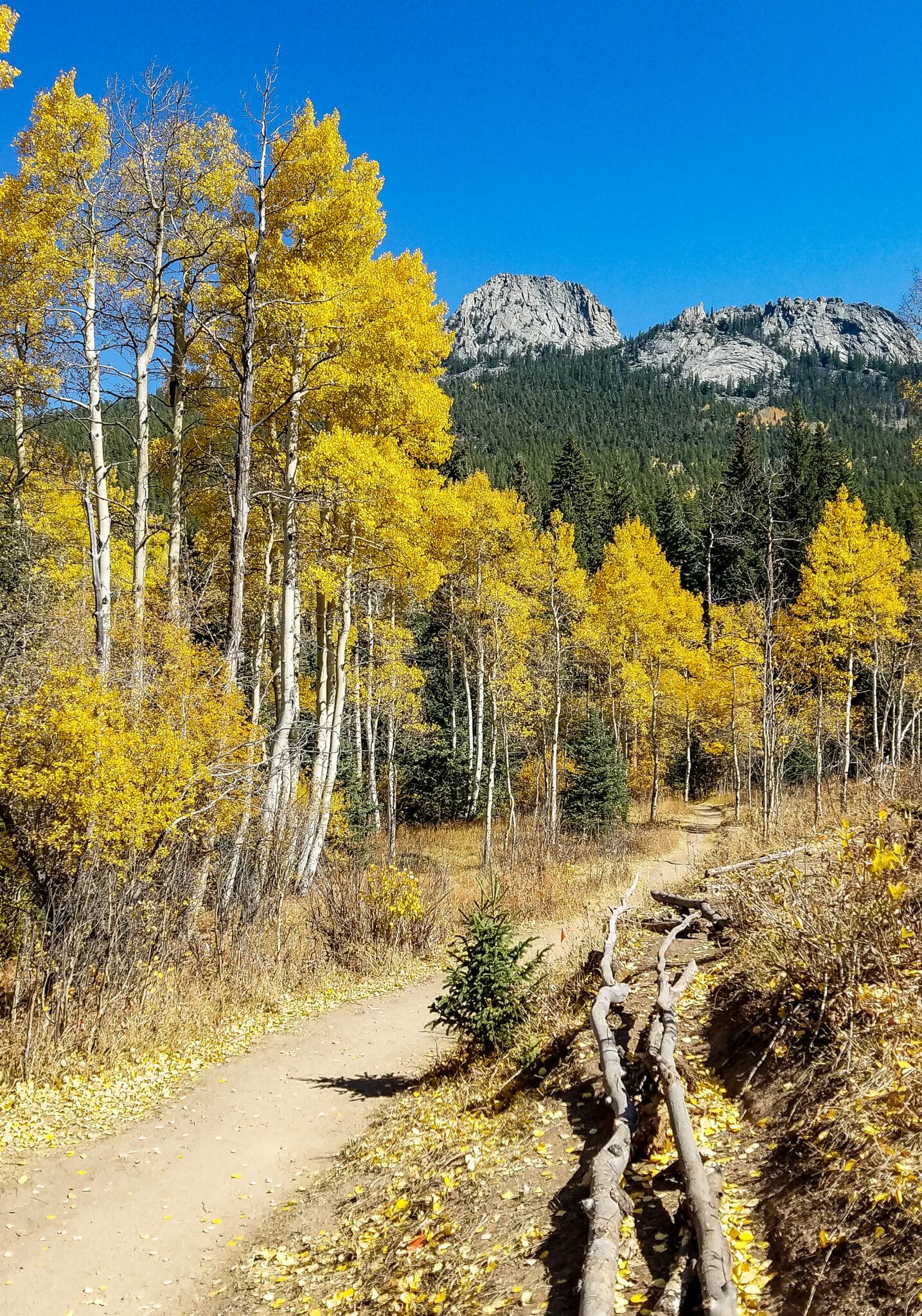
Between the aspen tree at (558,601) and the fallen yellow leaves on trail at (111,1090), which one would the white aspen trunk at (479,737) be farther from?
the fallen yellow leaves on trail at (111,1090)

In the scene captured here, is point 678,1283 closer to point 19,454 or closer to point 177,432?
point 177,432

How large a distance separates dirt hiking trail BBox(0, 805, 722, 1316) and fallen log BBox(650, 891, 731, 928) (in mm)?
3149

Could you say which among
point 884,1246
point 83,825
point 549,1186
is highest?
point 83,825

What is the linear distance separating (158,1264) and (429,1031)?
3.89 m

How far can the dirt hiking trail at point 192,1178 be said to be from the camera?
14.6ft

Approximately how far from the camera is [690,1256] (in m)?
3.19

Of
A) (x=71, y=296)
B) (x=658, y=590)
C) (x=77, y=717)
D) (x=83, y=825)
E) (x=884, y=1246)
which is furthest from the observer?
(x=658, y=590)

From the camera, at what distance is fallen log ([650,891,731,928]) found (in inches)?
302

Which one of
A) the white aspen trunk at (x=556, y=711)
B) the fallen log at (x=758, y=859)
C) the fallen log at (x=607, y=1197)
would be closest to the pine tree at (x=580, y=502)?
the white aspen trunk at (x=556, y=711)

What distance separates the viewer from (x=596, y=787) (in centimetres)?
2186

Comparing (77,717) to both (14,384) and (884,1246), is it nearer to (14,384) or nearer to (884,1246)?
(884,1246)

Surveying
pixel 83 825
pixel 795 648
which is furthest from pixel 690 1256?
pixel 795 648

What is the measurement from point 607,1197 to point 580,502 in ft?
151

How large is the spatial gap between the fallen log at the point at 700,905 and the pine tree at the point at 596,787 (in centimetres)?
1170
